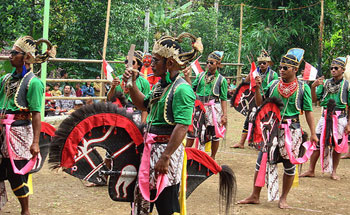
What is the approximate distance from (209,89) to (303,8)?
14.2 m

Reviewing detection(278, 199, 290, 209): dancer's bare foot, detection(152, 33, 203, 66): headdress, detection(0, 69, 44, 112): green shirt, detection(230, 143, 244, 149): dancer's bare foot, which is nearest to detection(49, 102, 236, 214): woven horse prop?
detection(152, 33, 203, 66): headdress

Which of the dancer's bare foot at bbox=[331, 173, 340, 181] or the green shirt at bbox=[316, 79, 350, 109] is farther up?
the green shirt at bbox=[316, 79, 350, 109]

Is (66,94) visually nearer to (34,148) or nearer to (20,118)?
(20,118)

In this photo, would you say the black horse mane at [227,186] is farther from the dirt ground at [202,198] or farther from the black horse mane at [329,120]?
the black horse mane at [329,120]

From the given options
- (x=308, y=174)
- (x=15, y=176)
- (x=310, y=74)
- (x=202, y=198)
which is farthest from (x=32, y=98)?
(x=308, y=174)

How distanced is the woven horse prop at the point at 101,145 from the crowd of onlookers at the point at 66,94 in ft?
26.7

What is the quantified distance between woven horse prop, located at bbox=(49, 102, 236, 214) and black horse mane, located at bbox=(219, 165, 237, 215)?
0.94 metres

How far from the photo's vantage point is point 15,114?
528 centimetres

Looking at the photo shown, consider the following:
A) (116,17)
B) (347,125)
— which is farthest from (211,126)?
(116,17)

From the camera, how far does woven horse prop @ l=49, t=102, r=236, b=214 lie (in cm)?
419

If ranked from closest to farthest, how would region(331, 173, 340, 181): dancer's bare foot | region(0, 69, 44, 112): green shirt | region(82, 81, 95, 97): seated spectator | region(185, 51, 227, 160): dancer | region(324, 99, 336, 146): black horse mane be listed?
region(0, 69, 44, 112): green shirt, region(324, 99, 336, 146): black horse mane, region(331, 173, 340, 181): dancer's bare foot, region(185, 51, 227, 160): dancer, region(82, 81, 95, 97): seated spectator

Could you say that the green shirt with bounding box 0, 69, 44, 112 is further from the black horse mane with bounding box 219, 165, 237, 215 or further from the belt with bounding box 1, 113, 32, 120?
the black horse mane with bounding box 219, 165, 237, 215

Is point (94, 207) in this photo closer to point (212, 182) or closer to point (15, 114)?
point (15, 114)

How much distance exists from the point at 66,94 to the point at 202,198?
23.6 feet
